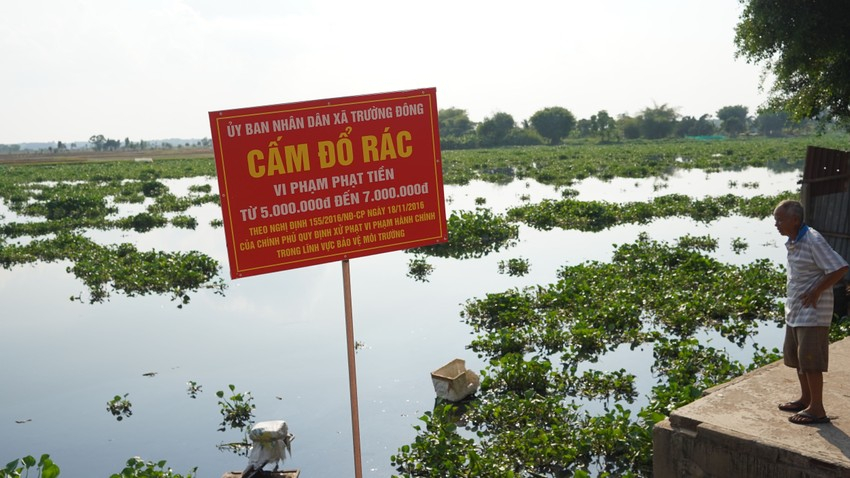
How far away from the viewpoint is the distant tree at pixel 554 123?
4400 inches

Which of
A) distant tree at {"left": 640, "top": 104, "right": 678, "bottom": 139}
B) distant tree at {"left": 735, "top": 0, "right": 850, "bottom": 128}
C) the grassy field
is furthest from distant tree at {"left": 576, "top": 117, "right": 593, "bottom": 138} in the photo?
distant tree at {"left": 735, "top": 0, "right": 850, "bottom": 128}

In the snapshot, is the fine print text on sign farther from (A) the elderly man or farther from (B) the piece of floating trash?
(B) the piece of floating trash

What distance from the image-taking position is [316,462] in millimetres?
6438

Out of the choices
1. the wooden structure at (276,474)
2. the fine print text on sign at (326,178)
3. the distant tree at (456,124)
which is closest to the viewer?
the fine print text on sign at (326,178)

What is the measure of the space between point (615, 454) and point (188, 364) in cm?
604

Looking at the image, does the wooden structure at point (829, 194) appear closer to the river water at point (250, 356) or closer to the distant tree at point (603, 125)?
the river water at point (250, 356)

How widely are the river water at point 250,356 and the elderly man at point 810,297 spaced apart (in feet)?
10.1

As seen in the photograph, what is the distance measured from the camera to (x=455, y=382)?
752 centimetres

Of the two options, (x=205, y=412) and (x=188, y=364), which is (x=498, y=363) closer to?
(x=205, y=412)

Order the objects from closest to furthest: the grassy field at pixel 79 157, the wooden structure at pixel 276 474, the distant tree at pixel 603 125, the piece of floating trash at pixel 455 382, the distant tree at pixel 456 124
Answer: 1. the wooden structure at pixel 276 474
2. the piece of floating trash at pixel 455 382
3. the grassy field at pixel 79 157
4. the distant tree at pixel 603 125
5. the distant tree at pixel 456 124

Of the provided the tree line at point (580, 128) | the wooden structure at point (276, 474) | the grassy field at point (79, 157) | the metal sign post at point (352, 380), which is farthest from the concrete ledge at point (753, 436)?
the tree line at point (580, 128)

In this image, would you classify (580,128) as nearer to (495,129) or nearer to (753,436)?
(495,129)

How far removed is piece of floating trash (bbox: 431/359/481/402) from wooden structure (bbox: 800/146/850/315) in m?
5.61

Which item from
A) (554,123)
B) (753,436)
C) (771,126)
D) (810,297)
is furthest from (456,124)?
(753,436)
